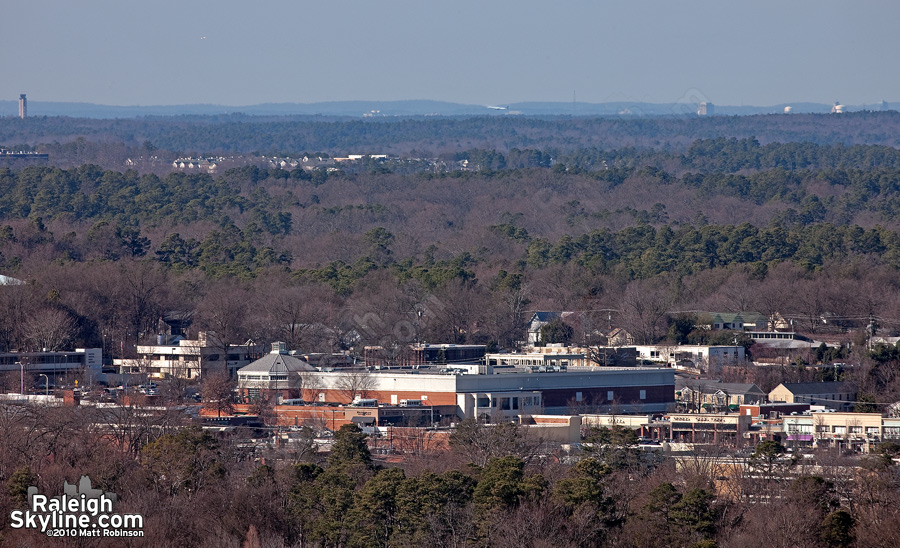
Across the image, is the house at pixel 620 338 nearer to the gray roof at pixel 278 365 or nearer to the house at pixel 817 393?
the house at pixel 817 393

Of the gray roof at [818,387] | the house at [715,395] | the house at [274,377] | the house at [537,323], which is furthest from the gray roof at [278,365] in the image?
the house at [537,323]

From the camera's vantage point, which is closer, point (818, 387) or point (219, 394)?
point (219, 394)

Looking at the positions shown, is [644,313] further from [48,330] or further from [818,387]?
[48,330]

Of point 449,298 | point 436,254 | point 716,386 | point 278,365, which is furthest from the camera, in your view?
point 436,254

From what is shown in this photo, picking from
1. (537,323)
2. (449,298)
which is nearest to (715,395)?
(537,323)

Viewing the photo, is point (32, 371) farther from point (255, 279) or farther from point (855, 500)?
point (855, 500)
